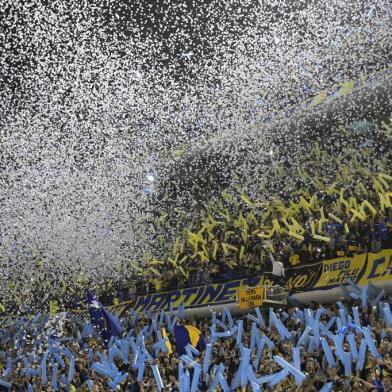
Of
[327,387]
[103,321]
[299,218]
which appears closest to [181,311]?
[103,321]

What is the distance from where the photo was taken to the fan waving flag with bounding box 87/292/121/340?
47.2ft

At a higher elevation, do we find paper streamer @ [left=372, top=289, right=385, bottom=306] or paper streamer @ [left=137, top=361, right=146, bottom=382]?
paper streamer @ [left=372, top=289, right=385, bottom=306]

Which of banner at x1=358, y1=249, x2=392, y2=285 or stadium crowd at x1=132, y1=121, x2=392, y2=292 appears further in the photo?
stadium crowd at x1=132, y1=121, x2=392, y2=292

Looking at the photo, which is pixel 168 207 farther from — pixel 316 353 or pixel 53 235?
pixel 316 353

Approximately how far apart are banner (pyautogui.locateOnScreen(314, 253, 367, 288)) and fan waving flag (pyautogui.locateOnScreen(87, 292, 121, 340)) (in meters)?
4.10

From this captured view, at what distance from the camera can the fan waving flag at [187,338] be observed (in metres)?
A: 11.2

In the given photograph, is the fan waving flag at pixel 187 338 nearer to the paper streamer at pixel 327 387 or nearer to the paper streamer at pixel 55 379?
the paper streamer at pixel 55 379

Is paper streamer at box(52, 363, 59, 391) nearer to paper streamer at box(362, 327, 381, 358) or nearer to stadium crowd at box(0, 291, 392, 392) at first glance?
stadium crowd at box(0, 291, 392, 392)

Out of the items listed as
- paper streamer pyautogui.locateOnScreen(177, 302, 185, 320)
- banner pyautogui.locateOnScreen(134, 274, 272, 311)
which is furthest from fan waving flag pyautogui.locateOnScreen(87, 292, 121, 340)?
banner pyautogui.locateOnScreen(134, 274, 272, 311)

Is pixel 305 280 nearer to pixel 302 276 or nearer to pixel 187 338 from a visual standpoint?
pixel 302 276

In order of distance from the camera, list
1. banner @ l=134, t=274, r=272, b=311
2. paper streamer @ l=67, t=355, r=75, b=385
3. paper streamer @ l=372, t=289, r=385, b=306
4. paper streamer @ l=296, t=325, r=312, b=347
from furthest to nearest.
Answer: banner @ l=134, t=274, r=272, b=311
paper streamer @ l=67, t=355, r=75, b=385
paper streamer @ l=372, t=289, r=385, b=306
paper streamer @ l=296, t=325, r=312, b=347

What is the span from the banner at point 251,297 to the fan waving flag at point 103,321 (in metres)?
2.56

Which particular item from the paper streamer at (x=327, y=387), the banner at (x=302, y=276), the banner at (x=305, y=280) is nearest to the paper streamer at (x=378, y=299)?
the banner at (x=305, y=280)

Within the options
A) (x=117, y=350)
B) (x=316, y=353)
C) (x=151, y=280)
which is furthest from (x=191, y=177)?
(x=316, y=353)
